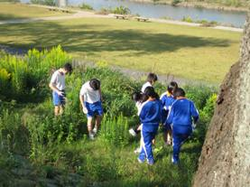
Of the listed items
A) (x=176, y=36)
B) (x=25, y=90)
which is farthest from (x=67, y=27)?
(x=25, y=90)

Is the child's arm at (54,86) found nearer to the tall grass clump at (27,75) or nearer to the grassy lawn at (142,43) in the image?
the tall grass clump at (27,75)

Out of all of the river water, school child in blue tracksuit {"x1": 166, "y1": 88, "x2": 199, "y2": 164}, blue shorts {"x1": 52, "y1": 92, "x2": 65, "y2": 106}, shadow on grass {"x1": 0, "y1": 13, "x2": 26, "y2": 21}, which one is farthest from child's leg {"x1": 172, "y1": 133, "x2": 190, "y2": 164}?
the river water

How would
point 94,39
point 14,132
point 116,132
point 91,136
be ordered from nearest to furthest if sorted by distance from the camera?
point 14,132 → point 116,132 → point 91,136 → point 94,39

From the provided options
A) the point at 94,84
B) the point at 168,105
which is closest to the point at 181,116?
the point at 168,105

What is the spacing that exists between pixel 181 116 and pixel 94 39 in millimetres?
17122

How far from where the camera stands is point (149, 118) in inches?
258

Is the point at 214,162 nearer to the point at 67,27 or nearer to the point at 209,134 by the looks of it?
the point at 209,134

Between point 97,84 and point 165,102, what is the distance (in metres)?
1.25

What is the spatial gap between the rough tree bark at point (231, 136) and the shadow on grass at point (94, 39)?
1692 cm

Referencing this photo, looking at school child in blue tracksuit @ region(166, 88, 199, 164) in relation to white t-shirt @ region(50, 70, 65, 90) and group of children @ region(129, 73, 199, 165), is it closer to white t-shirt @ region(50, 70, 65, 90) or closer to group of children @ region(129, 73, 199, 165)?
group of children @ region(129, 73, 199, 165)

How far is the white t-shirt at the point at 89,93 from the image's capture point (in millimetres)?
7555

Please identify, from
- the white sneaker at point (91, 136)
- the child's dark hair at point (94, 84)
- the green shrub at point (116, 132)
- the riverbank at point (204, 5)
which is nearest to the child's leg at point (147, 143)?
the green shrub at point (116, 132)

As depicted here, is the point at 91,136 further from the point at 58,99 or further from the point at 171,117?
the point at 171,117

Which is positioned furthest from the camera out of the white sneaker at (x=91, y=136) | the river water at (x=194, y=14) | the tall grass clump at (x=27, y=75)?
the river water at (x=194, y=14)
